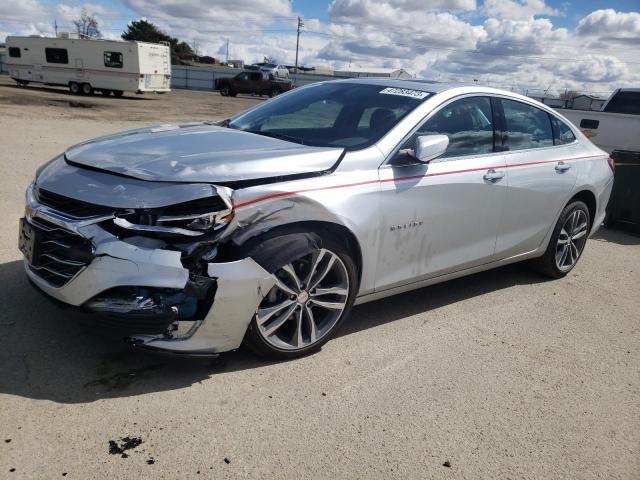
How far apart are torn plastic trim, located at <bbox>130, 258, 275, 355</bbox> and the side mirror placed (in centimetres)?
126

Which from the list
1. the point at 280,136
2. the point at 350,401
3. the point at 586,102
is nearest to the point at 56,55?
the point at 586,102

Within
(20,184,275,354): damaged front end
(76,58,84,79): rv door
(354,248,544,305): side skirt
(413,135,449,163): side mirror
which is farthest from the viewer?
→ (76,58,84,79): rv door

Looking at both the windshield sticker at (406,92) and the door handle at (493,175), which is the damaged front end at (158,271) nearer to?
the windshield sticker at (406,92)

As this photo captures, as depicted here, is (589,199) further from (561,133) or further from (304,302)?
(304,302)

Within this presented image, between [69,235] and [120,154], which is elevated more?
[120,154]

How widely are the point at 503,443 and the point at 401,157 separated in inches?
71.1

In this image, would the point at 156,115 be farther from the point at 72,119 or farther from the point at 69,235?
the point at 69,235

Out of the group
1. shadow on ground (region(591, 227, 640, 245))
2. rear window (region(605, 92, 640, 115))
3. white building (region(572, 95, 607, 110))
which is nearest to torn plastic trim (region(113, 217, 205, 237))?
shadow on ground (region(591, 227, 640, 245))

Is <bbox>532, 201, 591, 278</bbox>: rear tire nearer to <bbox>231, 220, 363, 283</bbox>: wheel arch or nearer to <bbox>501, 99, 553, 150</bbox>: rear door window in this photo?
<bbox>501, 99, 553, 150</bbox>: rear door window

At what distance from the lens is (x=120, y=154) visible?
326cm

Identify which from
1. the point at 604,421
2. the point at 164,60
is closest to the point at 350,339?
the point at 604,421

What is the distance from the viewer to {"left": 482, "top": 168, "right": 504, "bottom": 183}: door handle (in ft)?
13.6

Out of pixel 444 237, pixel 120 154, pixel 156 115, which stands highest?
pixel 120 154

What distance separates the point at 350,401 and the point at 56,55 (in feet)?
105
